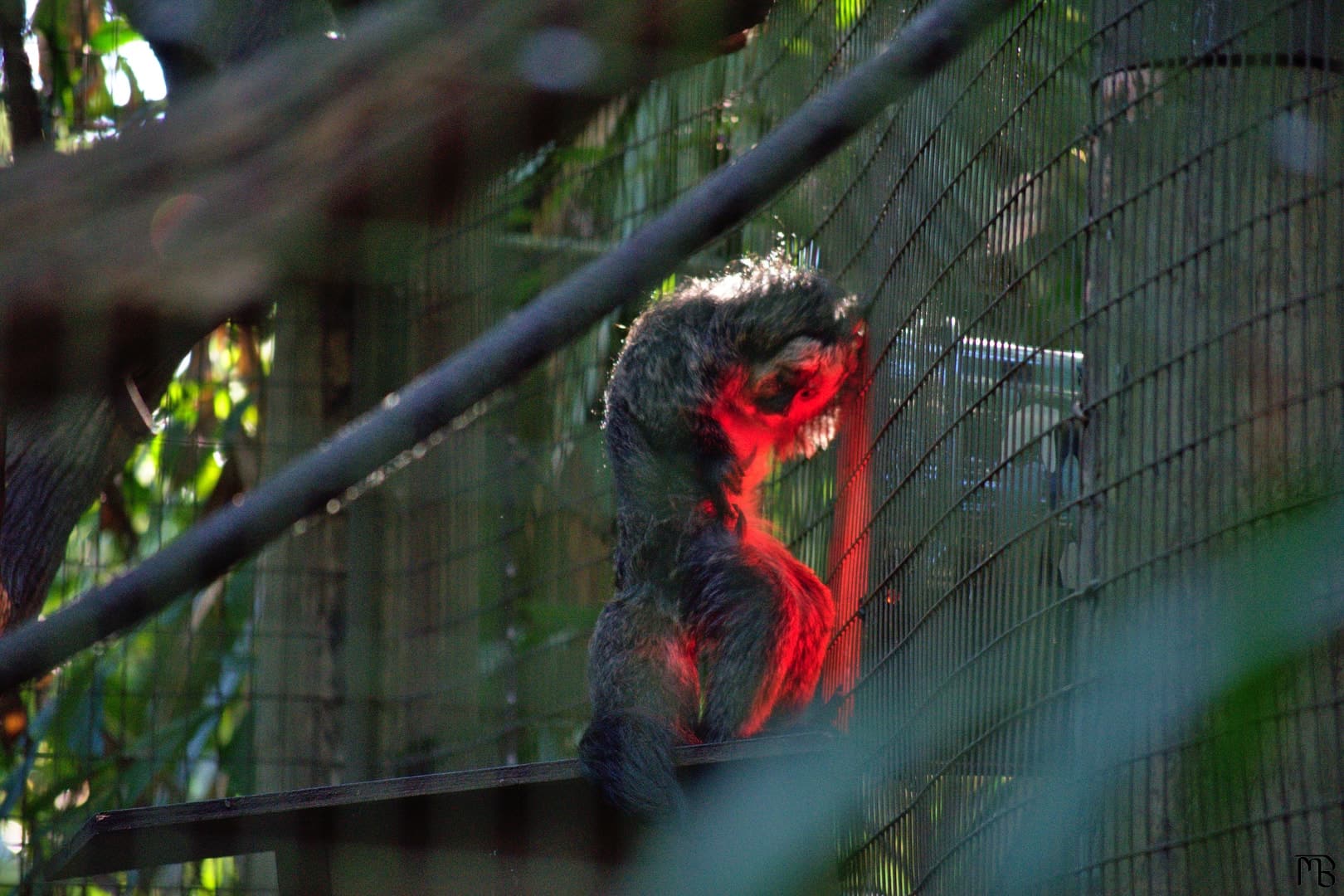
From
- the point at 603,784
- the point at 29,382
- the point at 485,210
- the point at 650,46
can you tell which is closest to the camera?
the point at 29,382

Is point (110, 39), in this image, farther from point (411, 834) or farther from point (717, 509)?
point (411, 834)

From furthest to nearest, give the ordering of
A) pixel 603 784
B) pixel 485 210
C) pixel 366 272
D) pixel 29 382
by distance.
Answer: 1. pixel 485 210
2. pixel 366 272
3. pixel 603 784
4. pixel 29 382

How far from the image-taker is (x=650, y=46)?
2461 millimetres

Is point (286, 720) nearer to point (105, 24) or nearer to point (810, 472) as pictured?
point (810, 472)

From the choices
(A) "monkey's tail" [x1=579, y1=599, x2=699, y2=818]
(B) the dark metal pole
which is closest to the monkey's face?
(A) "monkey's tail" [x1=579, y1=599, x2=699, y2=818]

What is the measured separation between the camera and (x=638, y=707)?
2219mm

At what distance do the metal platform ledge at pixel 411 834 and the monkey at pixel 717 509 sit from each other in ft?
0.58

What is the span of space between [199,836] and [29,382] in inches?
61.8

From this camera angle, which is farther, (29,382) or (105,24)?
(105,24)

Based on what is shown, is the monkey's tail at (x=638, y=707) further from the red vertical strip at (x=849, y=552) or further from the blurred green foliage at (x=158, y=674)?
the blurred green foliage at (x=158, y=674)

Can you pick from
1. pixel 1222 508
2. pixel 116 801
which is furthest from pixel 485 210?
pixel 1222 508

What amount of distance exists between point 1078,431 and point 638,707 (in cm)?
103

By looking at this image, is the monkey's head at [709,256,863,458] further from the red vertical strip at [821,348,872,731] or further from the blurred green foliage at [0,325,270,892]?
the blurred green foliage at [0,325,270,892]

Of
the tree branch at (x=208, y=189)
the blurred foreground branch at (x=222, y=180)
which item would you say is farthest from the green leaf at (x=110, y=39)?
the tree branch at (x=208, y=189)
